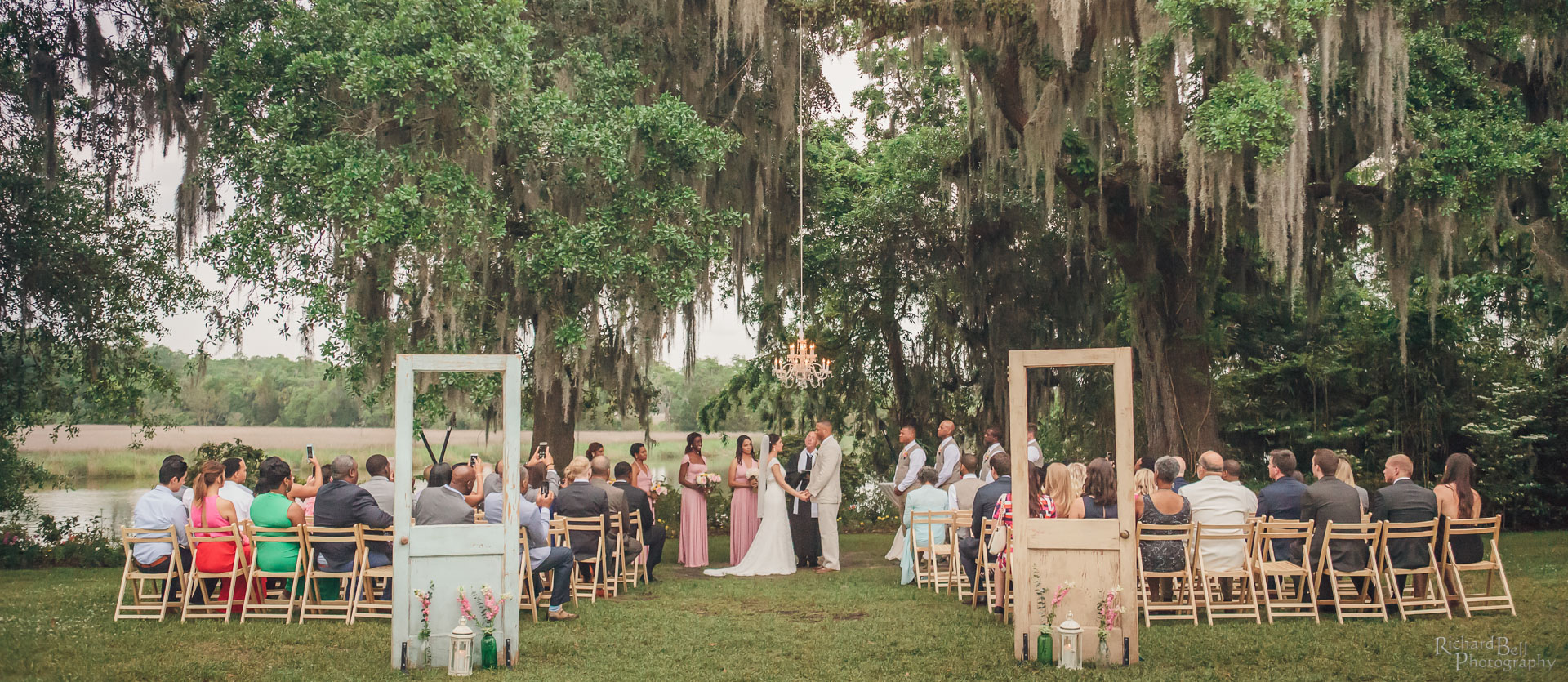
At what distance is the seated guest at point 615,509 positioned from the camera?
8820 mm

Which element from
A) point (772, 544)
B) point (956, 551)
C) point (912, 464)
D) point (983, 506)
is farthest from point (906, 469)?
point (983, 506)

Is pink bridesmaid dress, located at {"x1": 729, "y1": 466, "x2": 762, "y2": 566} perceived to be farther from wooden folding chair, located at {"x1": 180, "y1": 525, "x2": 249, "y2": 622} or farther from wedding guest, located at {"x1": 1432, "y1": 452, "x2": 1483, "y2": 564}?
wedding guest, located at {"x1": 1432, "y1": 452, "x2": 1483, "y2": 564}

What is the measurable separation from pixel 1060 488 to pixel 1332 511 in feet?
6.82

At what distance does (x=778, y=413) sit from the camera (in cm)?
1681

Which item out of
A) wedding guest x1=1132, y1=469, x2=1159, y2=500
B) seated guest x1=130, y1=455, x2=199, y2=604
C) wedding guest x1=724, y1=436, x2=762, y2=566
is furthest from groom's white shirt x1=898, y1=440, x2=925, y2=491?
seated guest x1=130, y1=455, x2=199, y2=604

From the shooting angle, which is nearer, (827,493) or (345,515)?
(345,515)

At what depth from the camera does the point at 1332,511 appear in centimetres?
711

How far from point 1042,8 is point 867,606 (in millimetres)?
6328

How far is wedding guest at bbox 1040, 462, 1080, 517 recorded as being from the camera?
6410 millimetres

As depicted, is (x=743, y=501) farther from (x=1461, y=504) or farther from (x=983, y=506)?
(x=1461, y=504)

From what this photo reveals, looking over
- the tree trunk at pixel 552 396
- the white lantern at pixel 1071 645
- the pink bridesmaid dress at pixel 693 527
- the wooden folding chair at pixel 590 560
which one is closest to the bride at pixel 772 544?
Answer: the pink bridesmaid dress at pixel 693 527

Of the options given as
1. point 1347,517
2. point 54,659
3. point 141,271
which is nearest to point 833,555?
point 1347,517

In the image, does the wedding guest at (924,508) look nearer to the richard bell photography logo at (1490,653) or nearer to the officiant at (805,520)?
the officiant at (805,520)

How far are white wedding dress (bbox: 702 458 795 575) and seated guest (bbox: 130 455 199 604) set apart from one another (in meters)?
4.42
